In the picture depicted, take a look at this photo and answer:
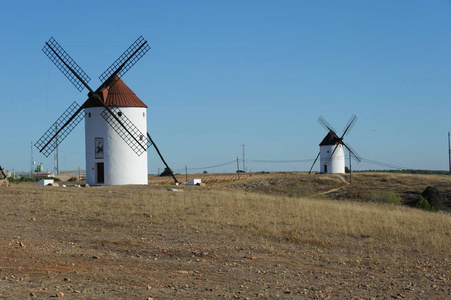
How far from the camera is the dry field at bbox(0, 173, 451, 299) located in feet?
32.9

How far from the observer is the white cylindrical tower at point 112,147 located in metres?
36.3

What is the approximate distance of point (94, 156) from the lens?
3675cm

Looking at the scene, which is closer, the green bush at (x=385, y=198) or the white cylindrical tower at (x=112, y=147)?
the white cylindrical tower at (x=112, y=147)

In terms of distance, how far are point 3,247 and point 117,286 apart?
4.05 metres

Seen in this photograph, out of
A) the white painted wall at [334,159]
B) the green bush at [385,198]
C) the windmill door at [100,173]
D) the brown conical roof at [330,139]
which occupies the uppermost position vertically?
the brown conical roof at [330,139]

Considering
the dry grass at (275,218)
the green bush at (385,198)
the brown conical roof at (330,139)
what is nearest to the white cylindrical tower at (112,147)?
the dry grass at (275,218)

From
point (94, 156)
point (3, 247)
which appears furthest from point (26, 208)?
point (94, 156)

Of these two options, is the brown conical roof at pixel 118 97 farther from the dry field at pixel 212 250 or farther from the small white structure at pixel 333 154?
the small white structure at pixel 333 154

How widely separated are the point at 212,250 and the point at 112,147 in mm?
23679

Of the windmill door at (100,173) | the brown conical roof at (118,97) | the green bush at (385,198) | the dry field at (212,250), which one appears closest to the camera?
the dry field at (212,250)

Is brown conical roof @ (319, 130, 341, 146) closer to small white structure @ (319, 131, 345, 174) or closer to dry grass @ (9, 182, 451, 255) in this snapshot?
small white structure @ (319, 131, 345, 174)

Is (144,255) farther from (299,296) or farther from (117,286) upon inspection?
(299,296)

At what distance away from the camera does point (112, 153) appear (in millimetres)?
36375

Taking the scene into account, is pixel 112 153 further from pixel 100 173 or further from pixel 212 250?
pixel 212 250
